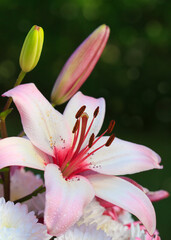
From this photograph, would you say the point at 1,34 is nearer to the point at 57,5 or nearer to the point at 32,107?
the point at 57,5

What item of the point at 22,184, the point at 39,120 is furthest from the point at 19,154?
the point at 22,184

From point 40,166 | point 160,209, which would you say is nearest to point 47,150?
point 40,166

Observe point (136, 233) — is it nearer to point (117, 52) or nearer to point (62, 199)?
point (62, 199)

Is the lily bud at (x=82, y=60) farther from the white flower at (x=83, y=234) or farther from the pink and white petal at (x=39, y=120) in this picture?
the white flower at (x=83, y=234)

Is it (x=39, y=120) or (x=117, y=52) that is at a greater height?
(x=39, y=120)

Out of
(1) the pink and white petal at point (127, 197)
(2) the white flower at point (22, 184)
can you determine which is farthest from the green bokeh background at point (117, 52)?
(1) the pink and white petal at point (127, 197)

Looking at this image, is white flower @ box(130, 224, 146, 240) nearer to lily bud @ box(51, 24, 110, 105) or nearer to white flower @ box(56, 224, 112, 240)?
white flower @ box(56, 224, 112, 240)
